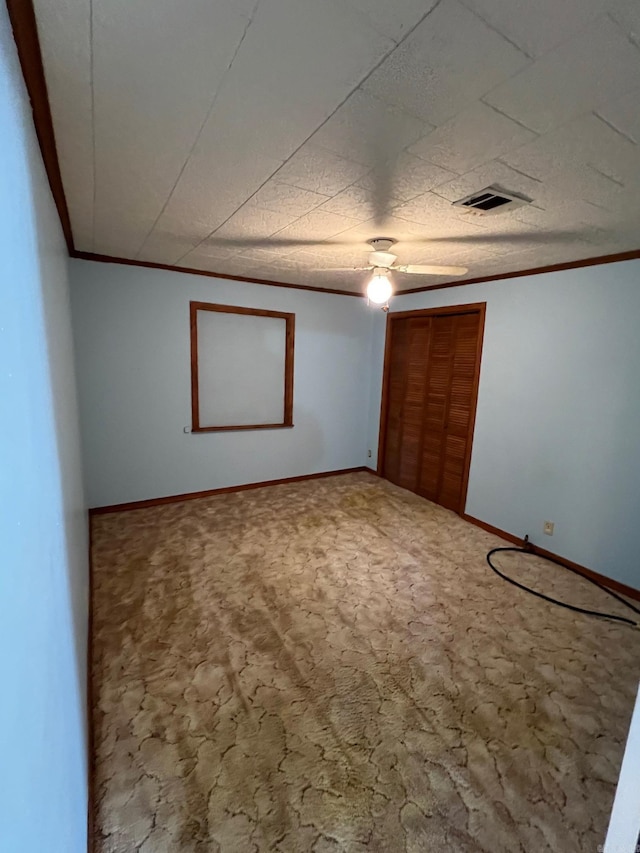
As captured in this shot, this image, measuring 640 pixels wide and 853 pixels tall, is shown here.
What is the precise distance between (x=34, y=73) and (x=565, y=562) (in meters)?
4.17

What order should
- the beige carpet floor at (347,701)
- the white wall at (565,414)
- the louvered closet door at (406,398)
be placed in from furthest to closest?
the louvered closet door at (406,398) → the white wall at (565,414) → the beige carpet floor at (347,701)

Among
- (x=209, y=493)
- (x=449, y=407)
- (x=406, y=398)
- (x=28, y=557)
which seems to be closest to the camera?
(x=28, y=557)

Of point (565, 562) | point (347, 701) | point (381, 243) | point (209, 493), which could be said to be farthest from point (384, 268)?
point (209, 493)

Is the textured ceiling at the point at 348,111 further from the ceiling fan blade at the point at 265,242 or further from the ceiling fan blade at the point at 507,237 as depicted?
the ceiling fan blade at the point at 265,242

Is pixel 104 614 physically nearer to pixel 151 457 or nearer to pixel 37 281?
pixel 151 457

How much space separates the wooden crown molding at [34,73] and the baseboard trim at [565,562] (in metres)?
4.14

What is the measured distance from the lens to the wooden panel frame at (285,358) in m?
4.03

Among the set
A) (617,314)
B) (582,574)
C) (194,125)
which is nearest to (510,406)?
(617,314)

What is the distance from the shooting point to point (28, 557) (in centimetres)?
72

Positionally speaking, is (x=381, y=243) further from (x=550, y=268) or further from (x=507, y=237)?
(x=550, y=268)

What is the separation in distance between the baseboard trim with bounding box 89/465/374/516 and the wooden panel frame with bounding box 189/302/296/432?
2.29ft

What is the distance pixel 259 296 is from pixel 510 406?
2878 millimetres

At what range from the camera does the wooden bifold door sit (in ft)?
13.2

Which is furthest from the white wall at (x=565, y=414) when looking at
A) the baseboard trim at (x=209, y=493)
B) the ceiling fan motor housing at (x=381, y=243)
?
the baseboard trim at (x=209, y=493)
